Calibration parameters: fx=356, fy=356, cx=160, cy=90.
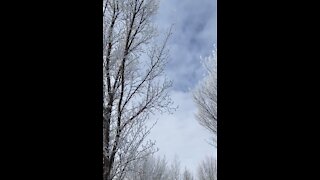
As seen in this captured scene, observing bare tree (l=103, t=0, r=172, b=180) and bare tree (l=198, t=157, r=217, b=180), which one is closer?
bare tree (l=103, t=0, r=172, b=180)

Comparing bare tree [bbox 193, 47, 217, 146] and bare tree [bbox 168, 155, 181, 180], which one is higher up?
bare tree [bbox 193, 47, 217, 146]

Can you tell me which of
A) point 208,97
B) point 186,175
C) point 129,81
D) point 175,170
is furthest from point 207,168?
point 129,81

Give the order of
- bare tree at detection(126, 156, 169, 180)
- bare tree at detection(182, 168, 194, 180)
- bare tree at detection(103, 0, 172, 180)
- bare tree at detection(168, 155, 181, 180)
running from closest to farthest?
bare tree at detection(103, 0, 172, 180) → bare tree at detection(126, 156, 169, 180) → bare tree at detection(168, 155, 181, 180) → bare tree at detection(182, 168, 194, 180)

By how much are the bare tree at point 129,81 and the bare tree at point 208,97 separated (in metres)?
1.62

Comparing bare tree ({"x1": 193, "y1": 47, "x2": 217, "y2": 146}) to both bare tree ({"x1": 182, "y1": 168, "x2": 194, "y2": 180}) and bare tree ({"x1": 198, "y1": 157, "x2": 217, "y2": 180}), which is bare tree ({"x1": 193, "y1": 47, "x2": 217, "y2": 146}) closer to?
bare tree ({"x1": 198, "y1": 157, "x2": 217, "y2": 180})

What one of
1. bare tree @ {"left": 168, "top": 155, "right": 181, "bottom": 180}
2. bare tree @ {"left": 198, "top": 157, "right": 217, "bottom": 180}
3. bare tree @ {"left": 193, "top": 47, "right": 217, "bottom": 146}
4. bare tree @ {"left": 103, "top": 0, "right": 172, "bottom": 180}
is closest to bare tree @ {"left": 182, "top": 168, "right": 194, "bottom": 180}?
bare tree @ {"left": 168, "top": 155, "right": 181, "bottom": 180}

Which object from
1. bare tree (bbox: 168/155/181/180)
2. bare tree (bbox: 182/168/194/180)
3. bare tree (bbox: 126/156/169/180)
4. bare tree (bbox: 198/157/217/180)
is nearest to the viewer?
bare tree (bbox: 126/156/169/180)

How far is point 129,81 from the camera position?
12.1ft

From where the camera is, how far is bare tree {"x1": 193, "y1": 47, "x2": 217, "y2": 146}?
5.26 metres

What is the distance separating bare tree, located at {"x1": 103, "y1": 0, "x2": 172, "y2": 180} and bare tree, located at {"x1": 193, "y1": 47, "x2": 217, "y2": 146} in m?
1.62

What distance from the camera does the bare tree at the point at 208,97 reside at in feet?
17.3
